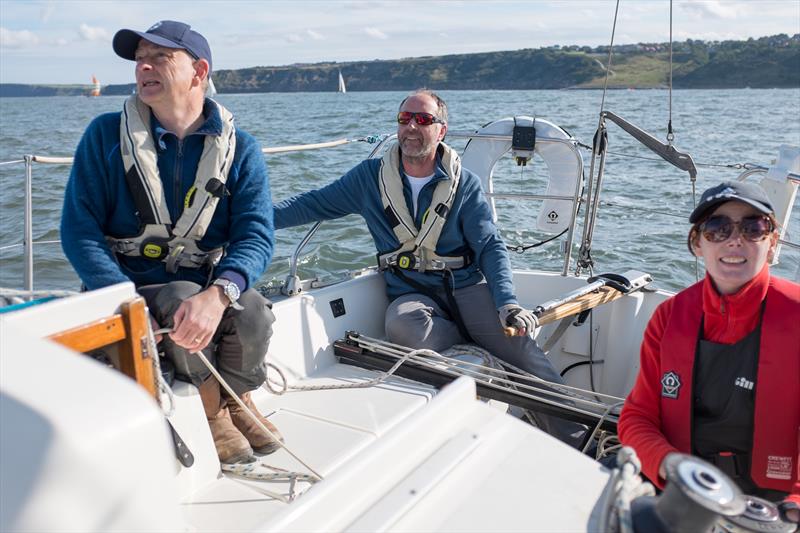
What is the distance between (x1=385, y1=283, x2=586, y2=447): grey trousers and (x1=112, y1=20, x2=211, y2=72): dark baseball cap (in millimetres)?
1304

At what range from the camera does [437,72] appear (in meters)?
64.9

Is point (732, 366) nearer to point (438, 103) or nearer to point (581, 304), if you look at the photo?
point (581, 304)

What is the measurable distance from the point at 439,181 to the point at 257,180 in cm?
96

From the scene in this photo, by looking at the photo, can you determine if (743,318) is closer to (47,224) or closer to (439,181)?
(439,181)

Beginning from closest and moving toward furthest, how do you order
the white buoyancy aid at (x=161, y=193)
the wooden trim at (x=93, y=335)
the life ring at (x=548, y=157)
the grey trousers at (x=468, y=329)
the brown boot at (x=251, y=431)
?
the wooden trim at (x=93, y=335) → the white buoyancy aid at (x=161, y=193) → the brown boot at (x=251, y=431) → the grey trousers at (x=468, y=329) → the life ring at (x=548, y=157)

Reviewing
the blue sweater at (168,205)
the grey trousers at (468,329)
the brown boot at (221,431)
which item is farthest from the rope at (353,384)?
the blue sweater at (168,205)

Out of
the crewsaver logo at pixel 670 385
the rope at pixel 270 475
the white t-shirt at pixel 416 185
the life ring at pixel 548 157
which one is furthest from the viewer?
the life ring at pixel 548 157

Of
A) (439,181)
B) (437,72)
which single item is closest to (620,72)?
(437,72)

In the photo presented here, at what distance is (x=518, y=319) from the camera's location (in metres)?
2.86

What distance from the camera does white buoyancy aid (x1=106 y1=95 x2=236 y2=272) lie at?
6.97 ft

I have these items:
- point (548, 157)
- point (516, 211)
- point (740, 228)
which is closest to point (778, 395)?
point (740, 228)

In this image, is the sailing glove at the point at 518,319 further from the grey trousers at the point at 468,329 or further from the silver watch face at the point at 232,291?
the silver watch face at the point at 232,291

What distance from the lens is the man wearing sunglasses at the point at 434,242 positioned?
3014 millimetres

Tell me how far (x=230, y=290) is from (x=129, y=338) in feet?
2.48
